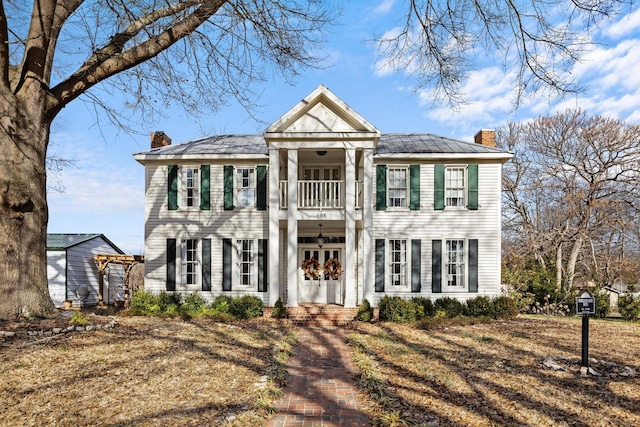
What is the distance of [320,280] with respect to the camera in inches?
581

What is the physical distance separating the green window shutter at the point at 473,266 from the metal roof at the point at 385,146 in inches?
132

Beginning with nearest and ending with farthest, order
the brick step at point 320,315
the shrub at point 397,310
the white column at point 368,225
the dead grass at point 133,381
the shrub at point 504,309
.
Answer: the dead grass at point 133,381, the brick step at point 320,315, the shrub at point 397,310, the white column at point 368,225, the shrub at point 504,309

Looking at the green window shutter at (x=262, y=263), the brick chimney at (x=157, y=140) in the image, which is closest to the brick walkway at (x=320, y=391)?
the green window shutter at (x=262, y=263)

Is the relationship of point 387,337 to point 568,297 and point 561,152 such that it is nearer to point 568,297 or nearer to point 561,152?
point 568,297

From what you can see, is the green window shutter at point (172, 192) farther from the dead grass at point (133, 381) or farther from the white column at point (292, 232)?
the dead grass at point (133, 381)

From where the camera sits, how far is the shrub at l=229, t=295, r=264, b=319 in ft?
41.9

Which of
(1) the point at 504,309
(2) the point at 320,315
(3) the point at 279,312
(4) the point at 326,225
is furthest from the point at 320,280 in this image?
(1) the point at 504,309

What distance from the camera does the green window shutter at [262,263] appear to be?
47.2 ft

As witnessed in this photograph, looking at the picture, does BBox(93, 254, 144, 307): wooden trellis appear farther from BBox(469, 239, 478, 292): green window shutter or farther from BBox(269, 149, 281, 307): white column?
BBox(469, 239, 478, 292): green window shutter

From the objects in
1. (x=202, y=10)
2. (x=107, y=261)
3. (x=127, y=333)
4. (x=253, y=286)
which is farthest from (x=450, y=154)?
(x=107, y=261)

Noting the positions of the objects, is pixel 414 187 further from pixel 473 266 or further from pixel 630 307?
pixel 630 307

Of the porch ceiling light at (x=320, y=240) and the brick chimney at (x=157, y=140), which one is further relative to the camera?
the brick chimney at (x=157, y=140)

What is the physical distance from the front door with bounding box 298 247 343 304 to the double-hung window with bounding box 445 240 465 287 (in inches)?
154

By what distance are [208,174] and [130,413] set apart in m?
11.1
